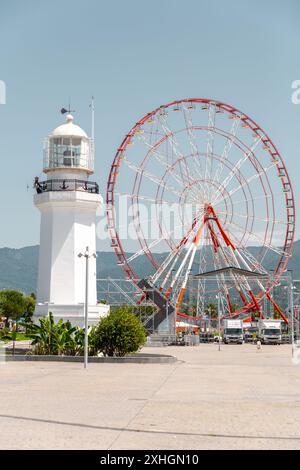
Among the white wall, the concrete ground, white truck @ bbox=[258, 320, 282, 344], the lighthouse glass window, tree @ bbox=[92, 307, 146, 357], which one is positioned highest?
the lighthouse glass window

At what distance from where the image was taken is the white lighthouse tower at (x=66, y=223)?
128ft

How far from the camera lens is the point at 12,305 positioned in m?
120

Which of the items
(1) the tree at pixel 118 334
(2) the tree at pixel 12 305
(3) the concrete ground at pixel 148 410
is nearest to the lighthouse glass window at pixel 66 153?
(1) the tree at pixel 118 334

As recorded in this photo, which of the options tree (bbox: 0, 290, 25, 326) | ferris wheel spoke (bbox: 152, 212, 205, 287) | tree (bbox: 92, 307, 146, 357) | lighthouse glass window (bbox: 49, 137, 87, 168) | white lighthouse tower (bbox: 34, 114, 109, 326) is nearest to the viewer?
tree (bbox: 92, 307, 146, 357)

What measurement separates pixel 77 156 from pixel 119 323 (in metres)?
11.0

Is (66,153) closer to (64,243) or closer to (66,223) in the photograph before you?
(66,223)

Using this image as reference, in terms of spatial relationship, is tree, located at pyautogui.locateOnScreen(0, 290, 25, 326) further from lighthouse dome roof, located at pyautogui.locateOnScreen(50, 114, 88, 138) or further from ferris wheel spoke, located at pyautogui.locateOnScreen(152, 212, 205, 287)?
lighthouse dome roof, located at pyautogui.locateOnScreen(50, 114, 88, 138)

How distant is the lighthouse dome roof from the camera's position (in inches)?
1563

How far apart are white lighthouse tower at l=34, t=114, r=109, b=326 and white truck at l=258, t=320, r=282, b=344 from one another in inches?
991

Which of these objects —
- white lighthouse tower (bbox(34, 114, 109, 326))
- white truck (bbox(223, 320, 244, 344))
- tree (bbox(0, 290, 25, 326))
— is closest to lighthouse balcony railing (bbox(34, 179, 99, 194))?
white lighthouse tower (bbox(34, 114, 109, 326))

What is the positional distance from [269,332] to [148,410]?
1895 inches

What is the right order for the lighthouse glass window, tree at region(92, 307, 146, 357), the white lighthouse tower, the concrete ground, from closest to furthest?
the concrete ground
tree at region(92, 307, 146, 357)
the white lighthouse tower
the lighthouse glass window

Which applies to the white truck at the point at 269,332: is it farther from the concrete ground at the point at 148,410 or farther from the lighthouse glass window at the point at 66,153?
the concrete ground at the point at 148,410

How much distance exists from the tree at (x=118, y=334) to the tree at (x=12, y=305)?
8339cm
